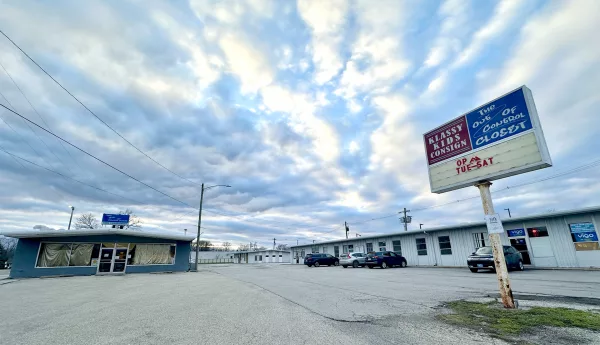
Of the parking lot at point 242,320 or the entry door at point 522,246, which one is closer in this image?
the parking lot at point 242,320

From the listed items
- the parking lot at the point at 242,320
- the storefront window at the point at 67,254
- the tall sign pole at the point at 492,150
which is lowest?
the parking lot at the point at 242,320

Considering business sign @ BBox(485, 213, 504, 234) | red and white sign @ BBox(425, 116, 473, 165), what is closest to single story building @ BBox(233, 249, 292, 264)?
red and white sign @ BBox(425, 116, 473, 165)

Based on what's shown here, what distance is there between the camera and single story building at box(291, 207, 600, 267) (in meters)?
17.4

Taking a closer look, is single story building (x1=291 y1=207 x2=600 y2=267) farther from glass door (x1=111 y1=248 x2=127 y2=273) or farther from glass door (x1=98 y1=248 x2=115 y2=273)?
glass door (x1=98 y1=248 x2=115 y2=273)

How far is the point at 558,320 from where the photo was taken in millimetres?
5402

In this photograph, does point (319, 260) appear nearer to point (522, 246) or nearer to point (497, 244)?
point (522, 246)

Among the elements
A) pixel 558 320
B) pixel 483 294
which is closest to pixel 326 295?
pixel 483 294

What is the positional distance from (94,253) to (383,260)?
24.7 meters

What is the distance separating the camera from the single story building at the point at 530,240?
17.4 meters

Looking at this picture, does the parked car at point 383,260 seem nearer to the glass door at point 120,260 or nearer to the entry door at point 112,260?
the glass door at point 120,260

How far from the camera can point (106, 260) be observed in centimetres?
2356

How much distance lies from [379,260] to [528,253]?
35.2 feet

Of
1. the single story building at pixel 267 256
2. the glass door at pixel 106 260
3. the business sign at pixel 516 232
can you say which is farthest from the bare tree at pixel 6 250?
the business sign at pixel 516 232

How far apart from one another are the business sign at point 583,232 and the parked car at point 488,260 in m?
3.76
